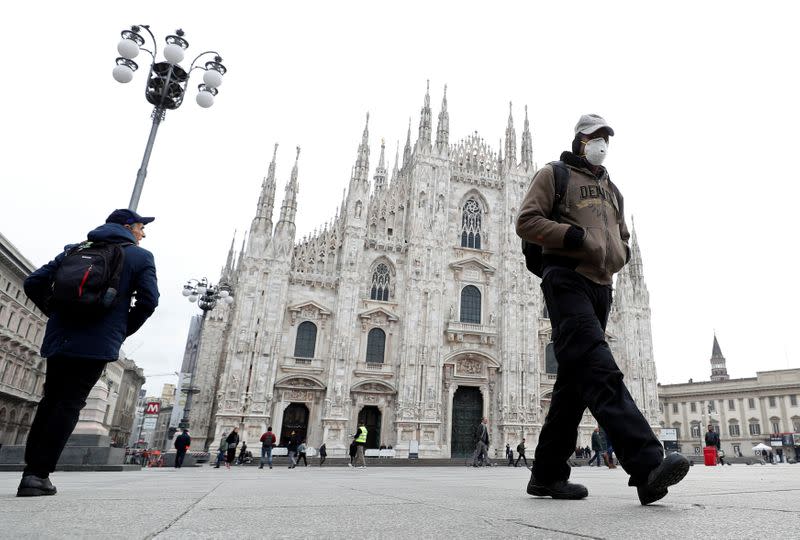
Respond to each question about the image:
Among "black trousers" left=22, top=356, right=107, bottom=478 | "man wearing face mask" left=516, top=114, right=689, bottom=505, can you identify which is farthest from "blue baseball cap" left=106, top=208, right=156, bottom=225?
"man wearing face mask" left=516, top=114, right=689, bottom=505

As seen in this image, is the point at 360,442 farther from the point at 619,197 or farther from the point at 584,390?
the point at 584,390

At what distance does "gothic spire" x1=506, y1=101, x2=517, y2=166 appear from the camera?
31.9 m

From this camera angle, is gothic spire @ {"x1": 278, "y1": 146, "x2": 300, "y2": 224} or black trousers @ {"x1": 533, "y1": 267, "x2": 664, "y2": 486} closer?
black trousers @ {"x1": 533, "y1": 267, "x2": 664, "y2": 486}

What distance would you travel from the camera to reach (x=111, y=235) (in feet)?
11.9

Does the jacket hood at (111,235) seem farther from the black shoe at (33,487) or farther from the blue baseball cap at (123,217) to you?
the black shoe at (33,487)

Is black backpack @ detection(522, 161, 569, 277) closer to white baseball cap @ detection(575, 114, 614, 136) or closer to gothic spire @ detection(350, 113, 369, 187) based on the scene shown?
white baseball cap @ detection(575, 114, 614, 136)

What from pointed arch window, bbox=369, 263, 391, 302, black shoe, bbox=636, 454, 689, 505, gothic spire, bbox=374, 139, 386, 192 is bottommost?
black shoe, bbox=636, 454, 689, 505

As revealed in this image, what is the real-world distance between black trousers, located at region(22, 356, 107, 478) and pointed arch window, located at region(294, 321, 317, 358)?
22699 millimetres

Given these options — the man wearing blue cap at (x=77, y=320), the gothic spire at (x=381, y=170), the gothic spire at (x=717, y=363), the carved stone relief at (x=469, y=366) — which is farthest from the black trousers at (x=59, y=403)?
the gothic spire at (x=717, y=363)

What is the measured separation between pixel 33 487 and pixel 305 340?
76.5ft

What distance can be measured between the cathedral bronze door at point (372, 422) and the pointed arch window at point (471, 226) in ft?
34.6

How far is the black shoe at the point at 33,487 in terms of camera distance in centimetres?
293

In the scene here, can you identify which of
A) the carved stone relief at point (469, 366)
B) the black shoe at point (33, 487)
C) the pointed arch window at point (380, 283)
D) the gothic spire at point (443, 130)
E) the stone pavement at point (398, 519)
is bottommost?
the black shoe at point (33, 487)

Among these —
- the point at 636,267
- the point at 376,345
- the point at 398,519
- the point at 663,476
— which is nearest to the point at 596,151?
the point at 663,476
